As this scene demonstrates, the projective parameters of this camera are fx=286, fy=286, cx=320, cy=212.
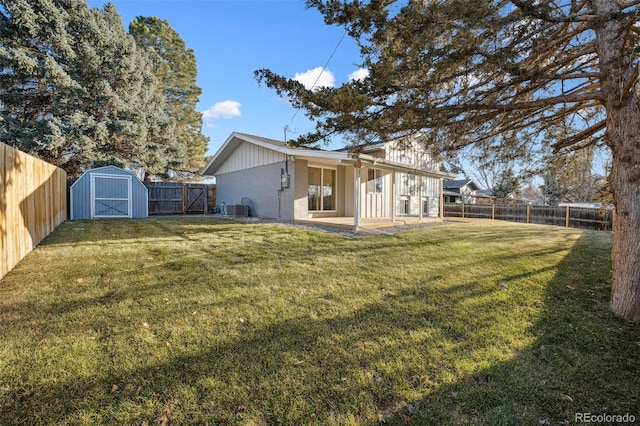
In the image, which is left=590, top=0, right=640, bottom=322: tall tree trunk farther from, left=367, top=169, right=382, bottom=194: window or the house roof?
left=367, top=169, right=382, bottom=194: window

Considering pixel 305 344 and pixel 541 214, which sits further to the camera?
pixel 541 214

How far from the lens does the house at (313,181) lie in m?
11.3

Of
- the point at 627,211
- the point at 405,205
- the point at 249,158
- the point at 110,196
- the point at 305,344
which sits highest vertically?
the point at 249,158

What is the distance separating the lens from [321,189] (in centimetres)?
1302

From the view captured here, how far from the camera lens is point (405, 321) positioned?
323 cm

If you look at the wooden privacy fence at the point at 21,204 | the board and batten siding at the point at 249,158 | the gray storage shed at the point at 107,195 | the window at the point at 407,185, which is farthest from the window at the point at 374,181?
the wooden privacy fence at the point at 21,204

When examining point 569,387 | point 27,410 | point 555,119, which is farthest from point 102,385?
point 555,119

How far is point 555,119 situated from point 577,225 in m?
15.1

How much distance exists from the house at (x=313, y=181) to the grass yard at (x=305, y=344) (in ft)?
17.6

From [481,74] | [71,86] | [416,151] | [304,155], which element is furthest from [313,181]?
[71,86]

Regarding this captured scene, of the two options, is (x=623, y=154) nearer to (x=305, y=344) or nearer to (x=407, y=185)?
(x=305, y=344)

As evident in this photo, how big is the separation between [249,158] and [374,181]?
6.31 m

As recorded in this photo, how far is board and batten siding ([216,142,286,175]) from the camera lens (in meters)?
12.5

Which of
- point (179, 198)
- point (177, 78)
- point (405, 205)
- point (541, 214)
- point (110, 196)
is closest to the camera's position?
point (110, 196)
